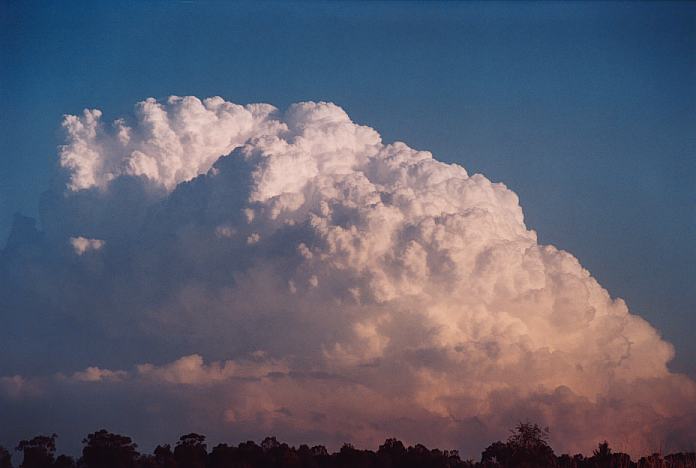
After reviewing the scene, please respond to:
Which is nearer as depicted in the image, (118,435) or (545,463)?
(545,463)

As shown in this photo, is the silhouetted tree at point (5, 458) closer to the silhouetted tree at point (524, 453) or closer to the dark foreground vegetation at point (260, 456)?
the dark foreground vegetation at point (260, 456)

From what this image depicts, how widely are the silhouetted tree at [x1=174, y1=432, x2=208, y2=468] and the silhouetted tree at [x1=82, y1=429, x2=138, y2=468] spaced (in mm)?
4836

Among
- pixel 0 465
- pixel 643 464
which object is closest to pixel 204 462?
pixel 0 465

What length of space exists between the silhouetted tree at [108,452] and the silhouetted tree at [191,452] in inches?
190

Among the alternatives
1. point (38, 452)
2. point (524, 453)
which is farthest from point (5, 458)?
point (524, 453)

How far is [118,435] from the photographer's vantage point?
104625 mm

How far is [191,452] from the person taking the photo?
106312mm

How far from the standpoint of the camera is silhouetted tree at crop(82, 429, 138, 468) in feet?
331

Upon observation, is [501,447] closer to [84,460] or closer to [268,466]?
[268,466]

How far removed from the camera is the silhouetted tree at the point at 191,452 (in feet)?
337

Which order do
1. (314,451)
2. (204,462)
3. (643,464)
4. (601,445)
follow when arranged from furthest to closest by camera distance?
(314,451) < (204,462) < (601,445) < (643,464)

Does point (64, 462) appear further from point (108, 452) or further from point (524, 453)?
point (524, 453)

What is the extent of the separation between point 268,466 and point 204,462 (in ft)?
25.7

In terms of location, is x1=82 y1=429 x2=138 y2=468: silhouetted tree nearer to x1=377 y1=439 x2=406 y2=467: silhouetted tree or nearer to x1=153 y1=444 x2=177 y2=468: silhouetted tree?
x1=153 y1=444 x2=177 y2=468: silhouetted tree
